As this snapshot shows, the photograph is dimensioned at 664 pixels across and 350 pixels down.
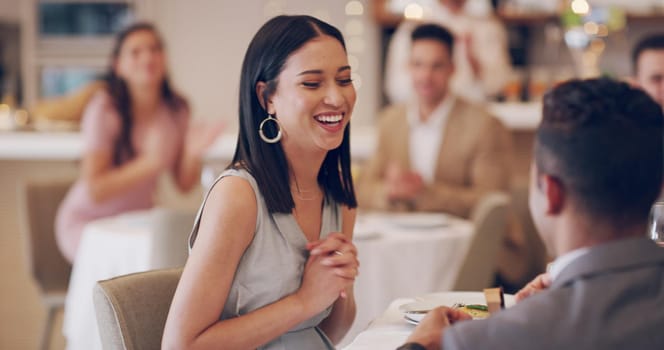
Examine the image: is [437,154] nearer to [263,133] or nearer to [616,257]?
[263,133]

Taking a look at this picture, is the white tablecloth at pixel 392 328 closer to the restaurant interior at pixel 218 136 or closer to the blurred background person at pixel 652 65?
the restaurant interior at pixel 218 136

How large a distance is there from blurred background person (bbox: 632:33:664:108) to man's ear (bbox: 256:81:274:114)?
8.09 ft

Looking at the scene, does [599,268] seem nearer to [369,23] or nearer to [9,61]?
[369,23]

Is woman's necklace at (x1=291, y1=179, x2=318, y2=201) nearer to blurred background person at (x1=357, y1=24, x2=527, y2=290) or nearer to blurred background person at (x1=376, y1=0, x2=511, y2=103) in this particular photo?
blurred background person at (x1=357, y1=24, x2=527, y2=290)

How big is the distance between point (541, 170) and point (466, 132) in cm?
320

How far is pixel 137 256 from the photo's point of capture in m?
3.52

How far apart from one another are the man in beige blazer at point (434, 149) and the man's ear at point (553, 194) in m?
2.95

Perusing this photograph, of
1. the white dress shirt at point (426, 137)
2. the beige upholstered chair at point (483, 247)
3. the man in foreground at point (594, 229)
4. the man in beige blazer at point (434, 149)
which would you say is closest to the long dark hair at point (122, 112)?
the man in beige blazer at point (434, 149)

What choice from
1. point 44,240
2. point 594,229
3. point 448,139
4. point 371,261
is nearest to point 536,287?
point 594,229

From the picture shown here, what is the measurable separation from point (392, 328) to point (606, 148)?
790 millimetres

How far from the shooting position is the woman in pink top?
13.8 feet

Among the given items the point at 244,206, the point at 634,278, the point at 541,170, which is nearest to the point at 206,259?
the point at 244,206

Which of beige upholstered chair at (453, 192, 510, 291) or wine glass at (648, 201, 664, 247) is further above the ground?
wine glass at (648, 201, 664, 247)

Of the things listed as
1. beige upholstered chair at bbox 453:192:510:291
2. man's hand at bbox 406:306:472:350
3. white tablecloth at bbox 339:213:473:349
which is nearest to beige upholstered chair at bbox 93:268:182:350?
man's hand at bbox 406:306:472:350
